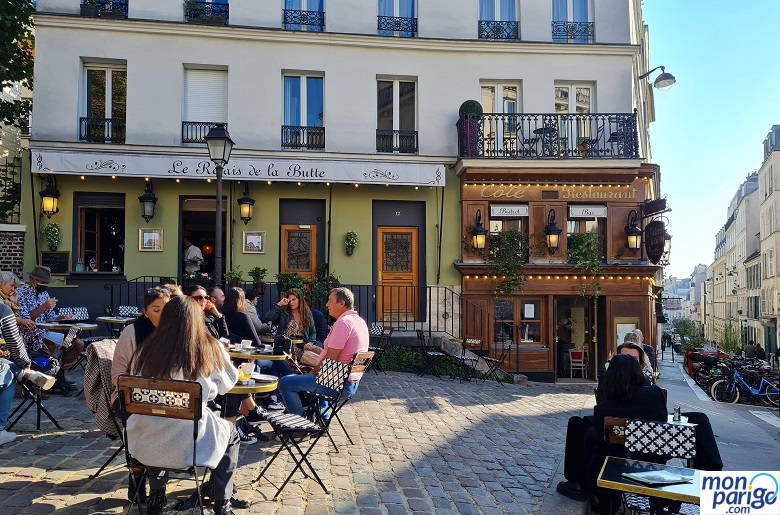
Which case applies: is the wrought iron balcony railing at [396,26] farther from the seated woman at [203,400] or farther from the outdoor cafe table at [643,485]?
the outdoor cafe table at [643,485]

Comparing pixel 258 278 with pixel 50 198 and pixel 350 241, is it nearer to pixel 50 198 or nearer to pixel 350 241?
pixel 350 241

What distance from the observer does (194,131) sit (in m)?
13.2

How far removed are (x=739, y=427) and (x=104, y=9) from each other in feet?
55.1

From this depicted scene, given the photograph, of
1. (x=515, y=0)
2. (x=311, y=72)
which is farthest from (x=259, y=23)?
(x=515, y=0)

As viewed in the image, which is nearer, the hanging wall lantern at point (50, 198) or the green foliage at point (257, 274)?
the hanging wall lantern at point (50, 198)

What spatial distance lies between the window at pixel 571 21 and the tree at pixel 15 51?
1320 cm

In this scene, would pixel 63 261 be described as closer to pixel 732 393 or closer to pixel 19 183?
pixel 19 183

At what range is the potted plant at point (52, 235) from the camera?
1236cm

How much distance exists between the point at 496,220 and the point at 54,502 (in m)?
11.8

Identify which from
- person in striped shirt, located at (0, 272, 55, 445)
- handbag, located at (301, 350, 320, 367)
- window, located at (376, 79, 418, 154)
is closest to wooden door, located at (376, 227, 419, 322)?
window, located at (376, 79, 418, 154)

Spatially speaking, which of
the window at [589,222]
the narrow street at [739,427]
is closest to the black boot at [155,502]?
the narrow street at [739,427]

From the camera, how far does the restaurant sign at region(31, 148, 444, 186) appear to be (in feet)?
39.7

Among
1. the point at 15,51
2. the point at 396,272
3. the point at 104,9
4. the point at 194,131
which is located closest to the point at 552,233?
the point at 396,272

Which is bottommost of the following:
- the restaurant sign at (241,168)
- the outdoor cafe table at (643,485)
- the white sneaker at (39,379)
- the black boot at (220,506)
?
the black boot at (220,506)
